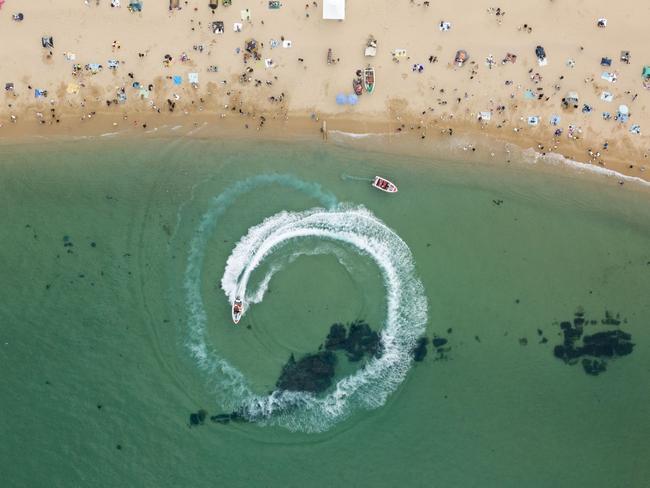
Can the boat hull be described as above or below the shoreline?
below

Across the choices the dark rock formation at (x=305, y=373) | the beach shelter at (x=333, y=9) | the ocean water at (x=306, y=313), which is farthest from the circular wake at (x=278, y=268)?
the beach shelter at (x=333, y=9)

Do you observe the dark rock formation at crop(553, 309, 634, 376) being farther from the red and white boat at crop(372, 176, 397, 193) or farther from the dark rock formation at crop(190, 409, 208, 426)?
the dark rock formation at crop(190, 409, 208, 426)

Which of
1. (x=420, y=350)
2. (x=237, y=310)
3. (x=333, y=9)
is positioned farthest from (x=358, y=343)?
(x=333, y=9)

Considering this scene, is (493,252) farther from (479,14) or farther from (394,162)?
(479,14)

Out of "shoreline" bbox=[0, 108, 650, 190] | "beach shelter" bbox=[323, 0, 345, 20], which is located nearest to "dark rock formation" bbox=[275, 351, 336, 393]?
"shoreline" bbox=[0, 108, 650, 190]

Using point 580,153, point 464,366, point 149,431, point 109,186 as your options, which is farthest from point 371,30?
point 149,431
